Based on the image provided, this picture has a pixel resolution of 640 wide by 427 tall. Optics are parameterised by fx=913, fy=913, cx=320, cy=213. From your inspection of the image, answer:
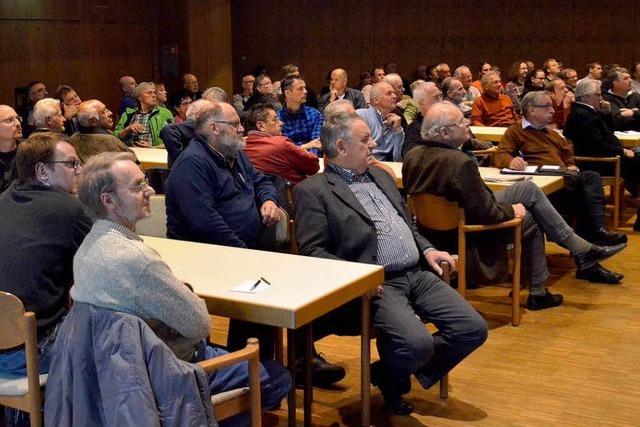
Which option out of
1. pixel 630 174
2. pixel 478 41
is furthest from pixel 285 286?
pixel 478 41

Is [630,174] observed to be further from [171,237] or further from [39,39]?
[39,39]

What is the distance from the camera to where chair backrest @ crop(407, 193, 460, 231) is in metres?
4.93

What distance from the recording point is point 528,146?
6.69 meters

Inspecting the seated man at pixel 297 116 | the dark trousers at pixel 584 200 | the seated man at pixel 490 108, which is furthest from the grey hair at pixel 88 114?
the seated man at pixel 490 108

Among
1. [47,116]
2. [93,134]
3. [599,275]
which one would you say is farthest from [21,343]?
[599,275]

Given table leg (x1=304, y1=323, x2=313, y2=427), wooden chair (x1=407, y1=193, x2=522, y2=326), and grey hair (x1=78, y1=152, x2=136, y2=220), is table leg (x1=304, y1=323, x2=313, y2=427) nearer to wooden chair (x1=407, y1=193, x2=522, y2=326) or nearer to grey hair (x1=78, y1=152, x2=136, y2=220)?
grey hair (x1=78, y1=152, x2=136, y2=220)

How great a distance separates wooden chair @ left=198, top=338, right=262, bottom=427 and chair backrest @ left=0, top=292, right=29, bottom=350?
0.57 meters

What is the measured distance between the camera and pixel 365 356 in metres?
3.67

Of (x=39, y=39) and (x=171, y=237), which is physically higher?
(x=39, y=39)

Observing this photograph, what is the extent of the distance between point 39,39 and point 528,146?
27.4ft

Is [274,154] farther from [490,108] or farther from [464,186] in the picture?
[490,108]

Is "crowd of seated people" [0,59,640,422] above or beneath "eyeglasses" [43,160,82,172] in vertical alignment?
beneath

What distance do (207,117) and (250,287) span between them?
142 cm

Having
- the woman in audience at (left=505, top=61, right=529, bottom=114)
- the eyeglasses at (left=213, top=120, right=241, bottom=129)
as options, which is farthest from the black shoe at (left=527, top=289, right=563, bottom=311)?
the woman in audience at (left=505, top=61, right=529, bottom=114)
